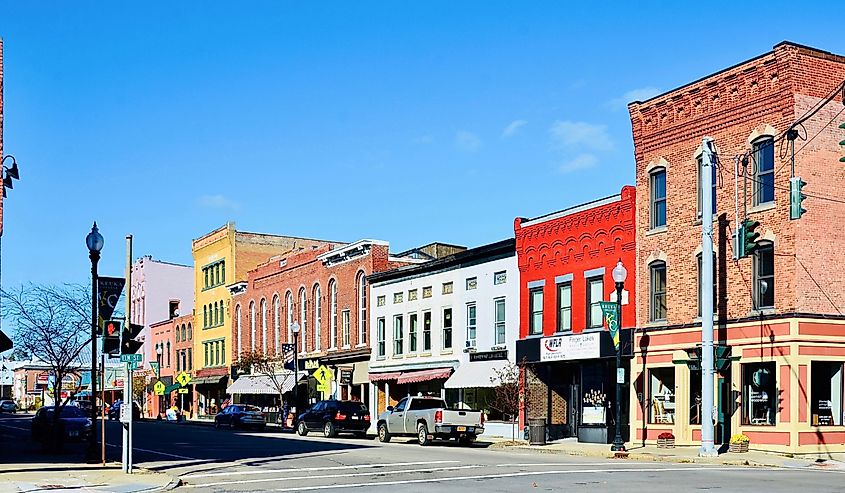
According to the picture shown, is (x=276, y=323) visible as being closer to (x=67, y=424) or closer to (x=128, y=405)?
(x=67, y=424)

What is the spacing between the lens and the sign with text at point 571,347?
38562 mm

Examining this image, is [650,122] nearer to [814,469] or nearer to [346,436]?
[814,469]

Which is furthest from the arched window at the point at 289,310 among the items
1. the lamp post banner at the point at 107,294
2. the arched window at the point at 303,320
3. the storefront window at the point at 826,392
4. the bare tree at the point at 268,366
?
the lamp post banner at the point at 107,294

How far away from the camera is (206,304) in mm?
82375

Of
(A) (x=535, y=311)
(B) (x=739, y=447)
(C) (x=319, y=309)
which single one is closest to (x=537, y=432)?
(A) (x=535, y=311)

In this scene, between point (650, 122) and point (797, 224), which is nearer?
point (797, 224)

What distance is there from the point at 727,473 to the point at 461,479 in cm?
597

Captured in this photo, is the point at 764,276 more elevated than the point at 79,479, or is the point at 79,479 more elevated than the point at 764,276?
the point at 764,276

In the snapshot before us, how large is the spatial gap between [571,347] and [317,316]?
→ 26.2m

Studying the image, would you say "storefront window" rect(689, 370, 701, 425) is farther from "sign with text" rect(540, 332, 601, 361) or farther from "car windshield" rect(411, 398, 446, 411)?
"car windshield" rect(411, 398, 446, 411)

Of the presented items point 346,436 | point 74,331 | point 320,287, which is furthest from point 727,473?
point 320,287

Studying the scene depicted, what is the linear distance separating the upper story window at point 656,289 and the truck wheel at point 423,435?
854 cm

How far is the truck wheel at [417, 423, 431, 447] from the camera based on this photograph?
38750 mm

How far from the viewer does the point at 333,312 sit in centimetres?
6147
